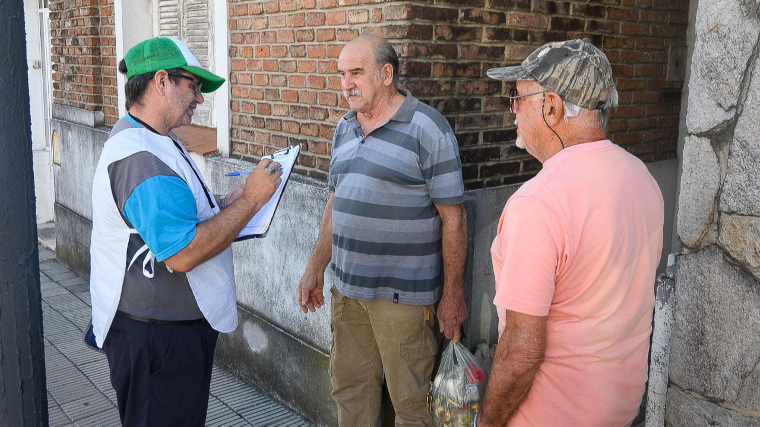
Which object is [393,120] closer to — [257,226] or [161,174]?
[257,226]

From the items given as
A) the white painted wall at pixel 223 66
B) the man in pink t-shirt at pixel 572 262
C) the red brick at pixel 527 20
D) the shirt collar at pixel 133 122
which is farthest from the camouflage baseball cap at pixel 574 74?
the white painted wall at pixel 223 66

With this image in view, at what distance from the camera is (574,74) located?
1.85 meters

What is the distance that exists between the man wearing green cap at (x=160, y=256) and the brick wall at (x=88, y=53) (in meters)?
4.34

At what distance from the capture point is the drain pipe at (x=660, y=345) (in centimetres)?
252

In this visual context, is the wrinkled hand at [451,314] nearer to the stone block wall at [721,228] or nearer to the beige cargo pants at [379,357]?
the beige cargo pants at [379,357]

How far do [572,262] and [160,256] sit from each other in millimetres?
1379

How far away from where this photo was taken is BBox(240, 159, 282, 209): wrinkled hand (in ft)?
8.64

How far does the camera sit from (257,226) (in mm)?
2768

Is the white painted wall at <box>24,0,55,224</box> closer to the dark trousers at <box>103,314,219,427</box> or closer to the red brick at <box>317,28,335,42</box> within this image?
the red brick at <box>317,28,335,42</box>

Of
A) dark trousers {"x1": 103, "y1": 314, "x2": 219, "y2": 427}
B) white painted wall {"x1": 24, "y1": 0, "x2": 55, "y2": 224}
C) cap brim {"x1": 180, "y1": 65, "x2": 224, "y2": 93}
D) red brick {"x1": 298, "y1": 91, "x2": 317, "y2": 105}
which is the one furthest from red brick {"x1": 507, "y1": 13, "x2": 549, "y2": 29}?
white painted wall {"x1": 24, "y1": 0, "x2": 55, "y2": 224}

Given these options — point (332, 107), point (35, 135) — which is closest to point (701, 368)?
point (332, 107)

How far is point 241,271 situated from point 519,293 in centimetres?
325

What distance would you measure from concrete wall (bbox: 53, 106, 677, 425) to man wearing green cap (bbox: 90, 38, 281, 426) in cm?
123

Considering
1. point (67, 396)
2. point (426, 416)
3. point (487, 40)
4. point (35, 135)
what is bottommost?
point (67, 396)
